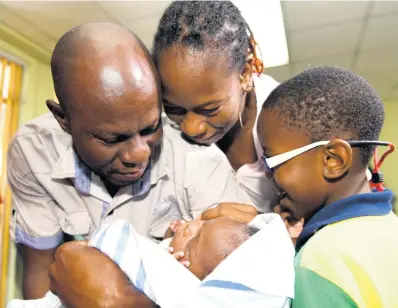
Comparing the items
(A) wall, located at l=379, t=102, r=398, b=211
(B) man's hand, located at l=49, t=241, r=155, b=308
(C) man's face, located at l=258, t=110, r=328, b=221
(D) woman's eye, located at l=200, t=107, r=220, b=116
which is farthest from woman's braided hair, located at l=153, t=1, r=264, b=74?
(A) wall, located at l=379, t=102, r=398, b=211

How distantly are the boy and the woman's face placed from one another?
0.14 metres

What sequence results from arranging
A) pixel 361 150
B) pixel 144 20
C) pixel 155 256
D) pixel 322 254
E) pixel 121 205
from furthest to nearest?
pixel 144 20 < pixel 121 205 < pixel 361 150 < pixel 155 256 < pixel 322 254

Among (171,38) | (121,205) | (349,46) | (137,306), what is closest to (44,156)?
(121,205)

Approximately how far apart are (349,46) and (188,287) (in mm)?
4328

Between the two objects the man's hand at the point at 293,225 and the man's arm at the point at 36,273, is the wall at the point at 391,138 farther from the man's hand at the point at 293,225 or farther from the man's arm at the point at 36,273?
the man's arm at the point at 36,273

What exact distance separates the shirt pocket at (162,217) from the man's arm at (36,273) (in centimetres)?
41

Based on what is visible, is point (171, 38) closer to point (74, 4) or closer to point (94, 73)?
point (94, 73)

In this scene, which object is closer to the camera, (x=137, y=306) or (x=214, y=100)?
(x=137, y=306)

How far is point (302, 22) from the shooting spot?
13.0ft

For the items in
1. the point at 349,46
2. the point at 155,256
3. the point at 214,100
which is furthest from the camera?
the point at 349,46

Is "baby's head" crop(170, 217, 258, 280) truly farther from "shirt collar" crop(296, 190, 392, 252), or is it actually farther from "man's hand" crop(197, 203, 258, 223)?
"shirt collar" crop(296, 190, 392, 252)

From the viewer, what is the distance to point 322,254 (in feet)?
3.01

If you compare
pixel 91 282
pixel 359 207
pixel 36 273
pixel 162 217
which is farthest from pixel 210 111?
pixel 36 273

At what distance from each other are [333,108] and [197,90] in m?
0.43
